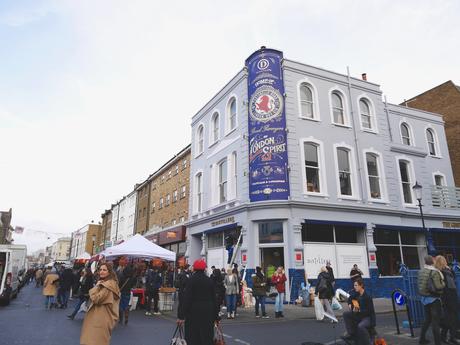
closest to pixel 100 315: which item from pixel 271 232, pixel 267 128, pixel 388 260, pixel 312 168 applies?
pixel 271 232

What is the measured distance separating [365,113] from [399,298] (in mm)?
14431

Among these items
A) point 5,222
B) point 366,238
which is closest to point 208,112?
point 366,238

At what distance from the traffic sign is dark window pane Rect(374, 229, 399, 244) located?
412 inches

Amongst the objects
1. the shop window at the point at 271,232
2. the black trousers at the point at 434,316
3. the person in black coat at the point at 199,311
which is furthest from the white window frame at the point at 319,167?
the person in black coat at the point at 199,311

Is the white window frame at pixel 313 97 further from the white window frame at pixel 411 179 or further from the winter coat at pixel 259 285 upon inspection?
the winter coat at pixel 259 285

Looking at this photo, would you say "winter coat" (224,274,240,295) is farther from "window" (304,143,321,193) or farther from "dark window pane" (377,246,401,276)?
"dark window pane" (377,246,401,276)

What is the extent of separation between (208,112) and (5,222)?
52.8 meters

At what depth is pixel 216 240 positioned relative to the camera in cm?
2053

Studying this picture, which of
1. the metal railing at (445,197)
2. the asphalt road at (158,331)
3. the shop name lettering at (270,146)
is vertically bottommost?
the asphalt road at (158,331)

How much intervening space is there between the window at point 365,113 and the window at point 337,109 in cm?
138

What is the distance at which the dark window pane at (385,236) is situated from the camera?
19.0 m

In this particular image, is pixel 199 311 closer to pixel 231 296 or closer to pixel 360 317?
pixel 360 317

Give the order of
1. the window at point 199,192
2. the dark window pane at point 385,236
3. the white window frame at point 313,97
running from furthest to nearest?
the window at point 199,192 < the dark window pane at point 385,236 < the white window frame at point 313,97

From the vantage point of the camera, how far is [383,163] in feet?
66.3
